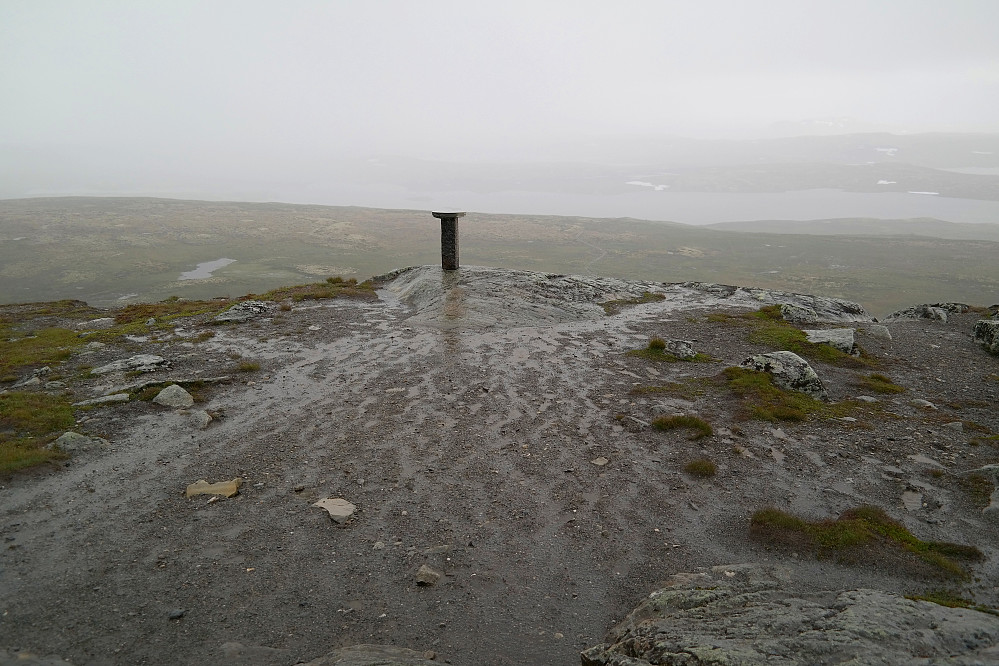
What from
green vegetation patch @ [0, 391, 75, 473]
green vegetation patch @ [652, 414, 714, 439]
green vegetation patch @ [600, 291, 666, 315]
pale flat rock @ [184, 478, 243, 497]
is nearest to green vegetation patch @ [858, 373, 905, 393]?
green vegetation patch @ [652, 414, 714, 439]

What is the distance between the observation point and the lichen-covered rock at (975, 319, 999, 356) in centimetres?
2280

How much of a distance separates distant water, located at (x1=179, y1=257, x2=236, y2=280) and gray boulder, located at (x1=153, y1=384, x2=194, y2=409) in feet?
280

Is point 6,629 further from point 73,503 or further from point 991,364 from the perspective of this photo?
point 991,364

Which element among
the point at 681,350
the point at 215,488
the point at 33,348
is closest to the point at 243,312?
the point at 33,348

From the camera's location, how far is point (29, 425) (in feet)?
47.6

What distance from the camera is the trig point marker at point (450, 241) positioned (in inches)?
1323

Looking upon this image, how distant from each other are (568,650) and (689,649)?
2.60 metres

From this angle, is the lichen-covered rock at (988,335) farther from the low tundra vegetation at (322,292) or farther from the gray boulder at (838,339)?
the low tundra vegetation at (322,292)

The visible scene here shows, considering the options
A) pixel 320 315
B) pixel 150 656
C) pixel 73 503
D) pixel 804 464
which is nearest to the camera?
pixel 150 656

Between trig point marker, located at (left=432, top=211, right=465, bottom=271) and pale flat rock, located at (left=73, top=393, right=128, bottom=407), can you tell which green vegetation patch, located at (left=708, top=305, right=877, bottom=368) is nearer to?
trig point marker, located at (left=432, top=211, right=465, bottom=271)

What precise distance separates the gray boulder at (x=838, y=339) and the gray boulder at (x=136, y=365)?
26.8 meters

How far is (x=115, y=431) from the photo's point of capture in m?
14.7

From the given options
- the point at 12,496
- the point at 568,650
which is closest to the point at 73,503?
the point at 12,496

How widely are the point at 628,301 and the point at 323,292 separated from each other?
1926 cm
